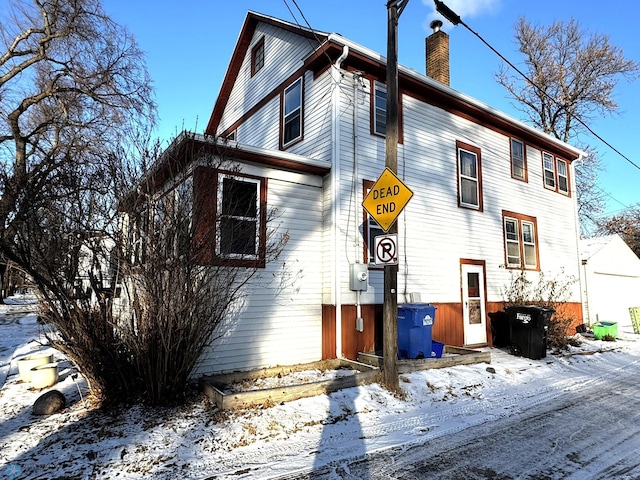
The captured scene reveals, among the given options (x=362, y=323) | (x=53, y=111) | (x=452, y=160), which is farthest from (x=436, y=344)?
(x=53, y=111)

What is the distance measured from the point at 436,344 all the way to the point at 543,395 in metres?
2.11

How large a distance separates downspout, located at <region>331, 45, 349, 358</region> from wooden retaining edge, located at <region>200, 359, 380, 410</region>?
1071 millimetres

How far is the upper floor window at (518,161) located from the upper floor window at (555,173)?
54.4 inches

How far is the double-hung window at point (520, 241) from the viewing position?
1238 cm

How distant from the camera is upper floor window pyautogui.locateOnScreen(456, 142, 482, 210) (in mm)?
11203

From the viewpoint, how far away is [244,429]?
15.5 ft

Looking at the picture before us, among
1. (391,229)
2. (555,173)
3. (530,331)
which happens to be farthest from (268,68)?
(555,173)

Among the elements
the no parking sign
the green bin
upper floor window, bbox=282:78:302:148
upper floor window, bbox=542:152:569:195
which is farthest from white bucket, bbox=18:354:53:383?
upper floor window, bbox=542:152:569:195

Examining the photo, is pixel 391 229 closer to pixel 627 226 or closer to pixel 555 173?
pixel 555 173

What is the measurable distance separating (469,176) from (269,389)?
28.3 ft

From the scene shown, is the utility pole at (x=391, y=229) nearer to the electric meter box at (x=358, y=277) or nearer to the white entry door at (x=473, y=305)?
the electric meter box at (x=358, y=277)

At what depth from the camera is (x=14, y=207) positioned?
5137 mm

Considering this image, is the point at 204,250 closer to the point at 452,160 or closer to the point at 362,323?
the point at 362,323

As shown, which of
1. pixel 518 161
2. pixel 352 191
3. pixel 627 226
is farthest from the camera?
pixel 627 226
